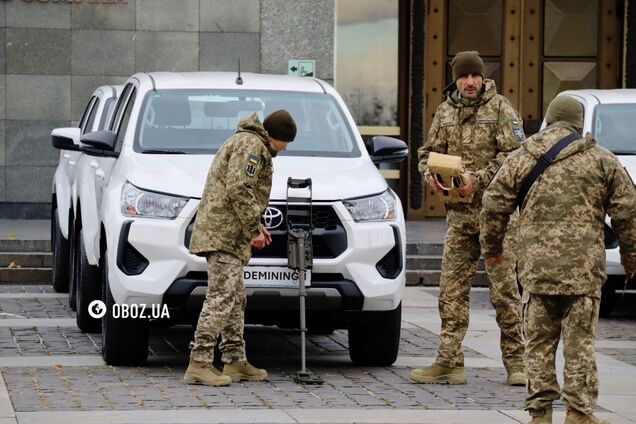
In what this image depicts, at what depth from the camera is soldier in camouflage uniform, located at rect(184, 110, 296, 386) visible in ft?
31.0

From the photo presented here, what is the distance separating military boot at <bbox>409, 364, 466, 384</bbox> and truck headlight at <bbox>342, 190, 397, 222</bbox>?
39.6 inches

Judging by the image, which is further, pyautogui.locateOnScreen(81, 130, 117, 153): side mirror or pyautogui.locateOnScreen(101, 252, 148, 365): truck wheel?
pyautogui.locateOnScreen(81, 130, 117, 153): side mirror

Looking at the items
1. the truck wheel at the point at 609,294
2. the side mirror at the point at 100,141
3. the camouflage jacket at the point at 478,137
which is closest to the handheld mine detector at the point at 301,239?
the camouflage jacket at the point at 478,137

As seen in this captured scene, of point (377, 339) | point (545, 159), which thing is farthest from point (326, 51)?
point (545, 159)

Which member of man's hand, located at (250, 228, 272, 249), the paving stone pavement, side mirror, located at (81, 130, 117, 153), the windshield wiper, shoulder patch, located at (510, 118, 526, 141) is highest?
shoulder patch, located at (510, 118, 526, 141)

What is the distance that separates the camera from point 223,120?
11.2m

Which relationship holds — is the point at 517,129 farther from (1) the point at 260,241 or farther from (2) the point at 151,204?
(2) the point at 151,204

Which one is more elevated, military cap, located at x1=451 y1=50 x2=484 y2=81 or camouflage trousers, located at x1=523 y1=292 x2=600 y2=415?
military cap, located at x1=451 y1=50 x2=484 y2=81

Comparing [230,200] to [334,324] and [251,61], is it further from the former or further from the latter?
[251,61]

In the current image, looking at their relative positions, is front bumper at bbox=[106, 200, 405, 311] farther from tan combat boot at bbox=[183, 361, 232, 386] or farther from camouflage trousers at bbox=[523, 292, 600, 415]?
camouflage trousers at bbox=[523, 292, 600, 415]

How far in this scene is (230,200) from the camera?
9.51 m

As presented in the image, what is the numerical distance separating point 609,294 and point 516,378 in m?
4.36

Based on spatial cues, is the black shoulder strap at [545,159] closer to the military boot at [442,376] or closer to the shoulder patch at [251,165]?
the shoulder patch at [251,165]

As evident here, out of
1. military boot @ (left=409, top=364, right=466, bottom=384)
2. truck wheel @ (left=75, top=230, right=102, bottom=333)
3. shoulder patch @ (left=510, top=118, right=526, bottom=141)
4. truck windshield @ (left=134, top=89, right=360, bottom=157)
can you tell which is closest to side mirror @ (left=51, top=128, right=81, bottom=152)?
truck wheel @ (left=75, top=230, right=102, bottom=333)
